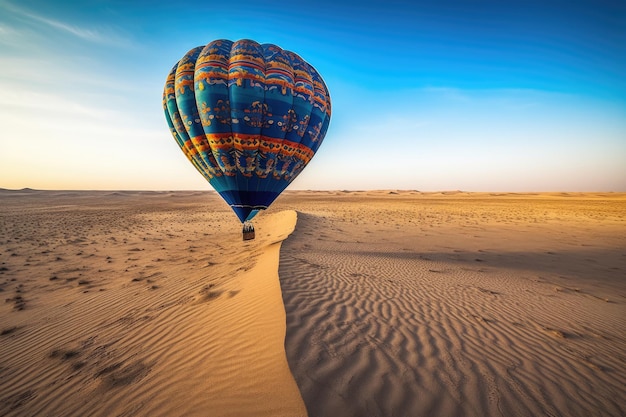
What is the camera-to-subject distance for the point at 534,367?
3566 millimetres

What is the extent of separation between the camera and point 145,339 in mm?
4441

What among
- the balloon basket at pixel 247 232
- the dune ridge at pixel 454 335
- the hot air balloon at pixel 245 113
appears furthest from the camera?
the balloon basket at pixel 247 232

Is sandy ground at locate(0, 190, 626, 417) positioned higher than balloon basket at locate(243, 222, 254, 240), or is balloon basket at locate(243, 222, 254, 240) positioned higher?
balloon basket at locate(243, 222, 254, 240)

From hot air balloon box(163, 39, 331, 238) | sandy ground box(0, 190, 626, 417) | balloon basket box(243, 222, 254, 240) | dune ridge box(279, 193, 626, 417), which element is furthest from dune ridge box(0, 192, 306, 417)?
hot air balloon box(163, 39, 331, 238)

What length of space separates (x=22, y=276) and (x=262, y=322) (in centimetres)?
986

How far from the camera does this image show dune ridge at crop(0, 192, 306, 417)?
290 cm

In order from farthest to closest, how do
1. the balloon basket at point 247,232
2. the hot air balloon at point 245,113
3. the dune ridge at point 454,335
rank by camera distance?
the balloon basket at point 247,232
the hot air balloon at point 245,113
the dune ridge at point 454,335

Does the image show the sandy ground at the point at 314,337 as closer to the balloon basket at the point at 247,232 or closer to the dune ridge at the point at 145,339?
the dune ridge at the point at 145,339

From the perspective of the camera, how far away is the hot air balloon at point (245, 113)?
7.98 m

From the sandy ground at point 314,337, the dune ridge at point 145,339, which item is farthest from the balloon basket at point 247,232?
the sandy ground at point 314,337

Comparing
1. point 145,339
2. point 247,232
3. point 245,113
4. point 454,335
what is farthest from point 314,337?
point 247,232

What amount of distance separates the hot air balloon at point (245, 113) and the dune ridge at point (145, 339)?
3145mm

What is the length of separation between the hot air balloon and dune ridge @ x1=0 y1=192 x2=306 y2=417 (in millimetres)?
3145

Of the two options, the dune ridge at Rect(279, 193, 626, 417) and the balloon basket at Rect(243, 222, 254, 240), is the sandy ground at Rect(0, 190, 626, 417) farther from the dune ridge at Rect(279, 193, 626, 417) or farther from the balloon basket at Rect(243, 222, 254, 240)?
the balloon basket at Rect(243, 222, 254, 240)
